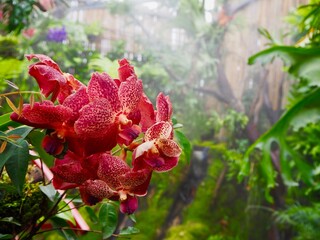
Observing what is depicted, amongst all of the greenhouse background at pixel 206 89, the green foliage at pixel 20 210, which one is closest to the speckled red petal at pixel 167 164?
the green foliage at pixel 20 210

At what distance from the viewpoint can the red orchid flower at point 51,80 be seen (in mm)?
389

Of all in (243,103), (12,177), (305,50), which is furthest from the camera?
(243,103)

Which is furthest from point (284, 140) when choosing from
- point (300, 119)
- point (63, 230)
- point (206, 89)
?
point (63, 230)

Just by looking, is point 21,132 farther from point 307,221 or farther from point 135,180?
point 307,221

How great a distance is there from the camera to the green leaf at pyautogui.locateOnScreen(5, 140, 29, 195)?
373 millimetres

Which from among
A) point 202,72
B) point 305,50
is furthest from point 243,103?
point 305,50

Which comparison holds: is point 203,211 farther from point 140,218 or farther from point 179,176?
point 140,218

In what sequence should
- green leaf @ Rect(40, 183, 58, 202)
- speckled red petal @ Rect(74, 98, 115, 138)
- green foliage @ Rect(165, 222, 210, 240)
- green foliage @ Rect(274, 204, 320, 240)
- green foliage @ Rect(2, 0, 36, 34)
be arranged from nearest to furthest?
speckled red petal @ Rect(74, 98, 115, 138) → green leaf @ Rect(40, 183, 58, 202) → green foliage @ Rect(2, 0, 36, 34) → green foliage @ Rect(274, 204, 320, 240) → green foliage @ Rect(165, 222, 210, 240)

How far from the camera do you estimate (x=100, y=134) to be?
1.19 ft

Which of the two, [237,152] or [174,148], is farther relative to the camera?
[237,152]

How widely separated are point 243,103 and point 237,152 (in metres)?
0.47

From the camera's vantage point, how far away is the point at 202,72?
9.46ft

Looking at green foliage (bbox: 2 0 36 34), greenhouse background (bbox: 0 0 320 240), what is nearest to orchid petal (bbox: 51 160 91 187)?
green foliage (bbox: 2 0 36 34)

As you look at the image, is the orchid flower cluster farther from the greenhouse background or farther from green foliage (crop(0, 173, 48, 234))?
the greenhouse background
